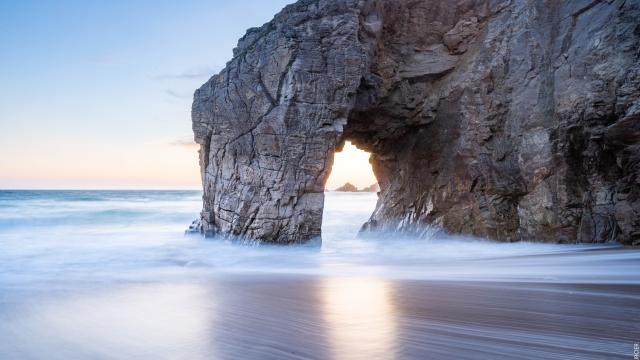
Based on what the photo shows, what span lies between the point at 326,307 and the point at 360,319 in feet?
2.36

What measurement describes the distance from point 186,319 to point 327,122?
839 centimetres

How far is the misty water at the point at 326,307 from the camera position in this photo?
12.2 feet

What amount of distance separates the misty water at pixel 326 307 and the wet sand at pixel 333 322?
17 mm

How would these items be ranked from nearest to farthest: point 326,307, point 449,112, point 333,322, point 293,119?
point 333,322
point 326,307
point 293,119
point 449,112

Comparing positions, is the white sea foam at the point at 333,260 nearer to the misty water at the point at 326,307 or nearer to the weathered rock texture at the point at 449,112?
the misty water at the point at 326,307

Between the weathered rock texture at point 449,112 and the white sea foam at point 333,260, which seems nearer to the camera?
the white sea foam at point 333,260

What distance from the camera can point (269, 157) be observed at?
40.6 feet

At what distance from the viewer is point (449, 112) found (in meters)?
13.9

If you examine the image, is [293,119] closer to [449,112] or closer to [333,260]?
[333,260]

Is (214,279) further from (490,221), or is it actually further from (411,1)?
(411,1)

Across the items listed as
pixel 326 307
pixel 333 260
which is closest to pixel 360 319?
pixel 326 307

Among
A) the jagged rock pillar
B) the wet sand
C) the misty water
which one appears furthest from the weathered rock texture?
the wet sand

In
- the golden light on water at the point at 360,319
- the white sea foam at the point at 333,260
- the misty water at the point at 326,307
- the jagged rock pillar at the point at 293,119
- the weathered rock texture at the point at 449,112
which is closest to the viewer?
the golden light on water at the point at 360,319

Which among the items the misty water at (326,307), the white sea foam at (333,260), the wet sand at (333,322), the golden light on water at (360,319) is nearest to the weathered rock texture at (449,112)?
the white sea foam at (333,260)
